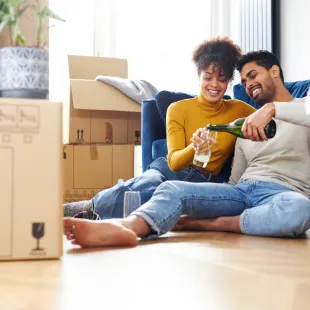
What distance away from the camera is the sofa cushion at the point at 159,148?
2.72 m

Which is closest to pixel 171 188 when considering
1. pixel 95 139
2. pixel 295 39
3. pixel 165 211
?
pixel 165 211

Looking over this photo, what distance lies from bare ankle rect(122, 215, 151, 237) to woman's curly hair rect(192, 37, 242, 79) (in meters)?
0.91

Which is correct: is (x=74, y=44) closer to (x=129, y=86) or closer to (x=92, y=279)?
(x=129, y=86)

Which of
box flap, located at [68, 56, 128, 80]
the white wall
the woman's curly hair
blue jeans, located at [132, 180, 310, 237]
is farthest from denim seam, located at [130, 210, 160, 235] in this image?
the white wall

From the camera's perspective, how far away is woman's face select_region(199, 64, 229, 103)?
2.47 meters

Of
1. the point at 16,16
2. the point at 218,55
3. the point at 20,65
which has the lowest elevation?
the point at 20,65

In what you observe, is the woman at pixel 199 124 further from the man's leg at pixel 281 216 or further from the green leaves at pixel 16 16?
the green leaves at pixel 16 16

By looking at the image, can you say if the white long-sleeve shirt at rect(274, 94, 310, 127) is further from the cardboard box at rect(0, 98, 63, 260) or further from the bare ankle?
the cardboard box at rect(0, 98, 63, 260)

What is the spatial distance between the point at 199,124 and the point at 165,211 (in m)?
0.66

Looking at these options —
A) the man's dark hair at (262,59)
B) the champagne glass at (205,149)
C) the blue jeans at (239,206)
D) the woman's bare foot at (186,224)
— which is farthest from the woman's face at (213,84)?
the woman's bare foot at (186,224)

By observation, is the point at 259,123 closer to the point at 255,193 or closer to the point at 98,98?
the point at 255,193

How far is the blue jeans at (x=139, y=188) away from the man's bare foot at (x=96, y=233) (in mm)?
735

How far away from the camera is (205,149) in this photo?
2.17 m

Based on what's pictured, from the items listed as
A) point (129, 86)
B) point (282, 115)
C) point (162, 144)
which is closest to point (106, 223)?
point (282, 115)
